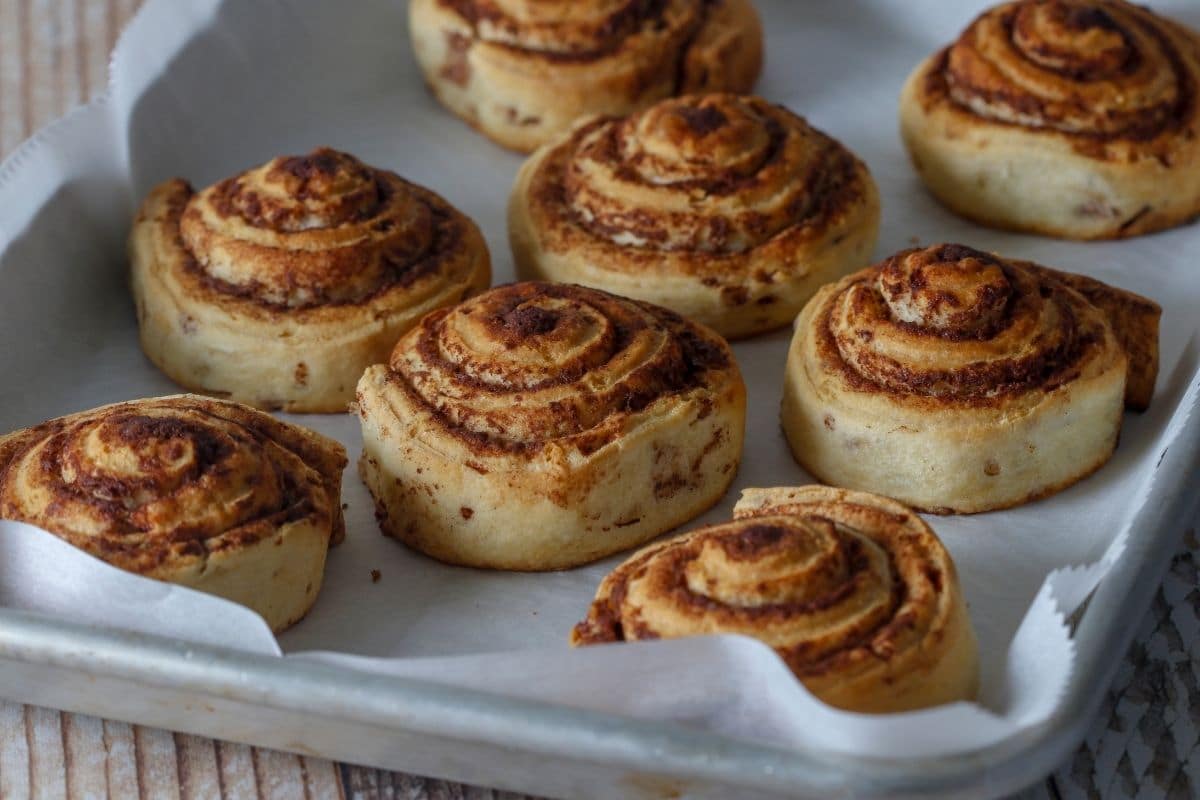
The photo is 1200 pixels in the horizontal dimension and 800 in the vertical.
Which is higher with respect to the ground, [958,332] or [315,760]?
[958,332]

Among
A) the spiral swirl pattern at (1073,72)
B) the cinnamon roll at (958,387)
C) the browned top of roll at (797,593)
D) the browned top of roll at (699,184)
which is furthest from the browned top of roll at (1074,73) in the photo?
the browned top of roll at (797,593)

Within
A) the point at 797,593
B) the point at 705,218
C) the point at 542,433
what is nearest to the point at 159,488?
the point at 542,433

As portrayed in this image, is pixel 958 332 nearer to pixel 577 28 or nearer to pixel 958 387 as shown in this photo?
pixel 958 387

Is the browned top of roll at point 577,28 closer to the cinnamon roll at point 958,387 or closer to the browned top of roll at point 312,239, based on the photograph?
the browned top of roll at point 312,239

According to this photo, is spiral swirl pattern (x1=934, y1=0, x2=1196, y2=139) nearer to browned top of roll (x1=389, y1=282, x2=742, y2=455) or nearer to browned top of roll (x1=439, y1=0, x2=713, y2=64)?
browned top of roll (x1=439, y1=0, x2=713, y2=64)

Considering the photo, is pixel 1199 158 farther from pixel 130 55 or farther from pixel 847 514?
pixel 130 55
